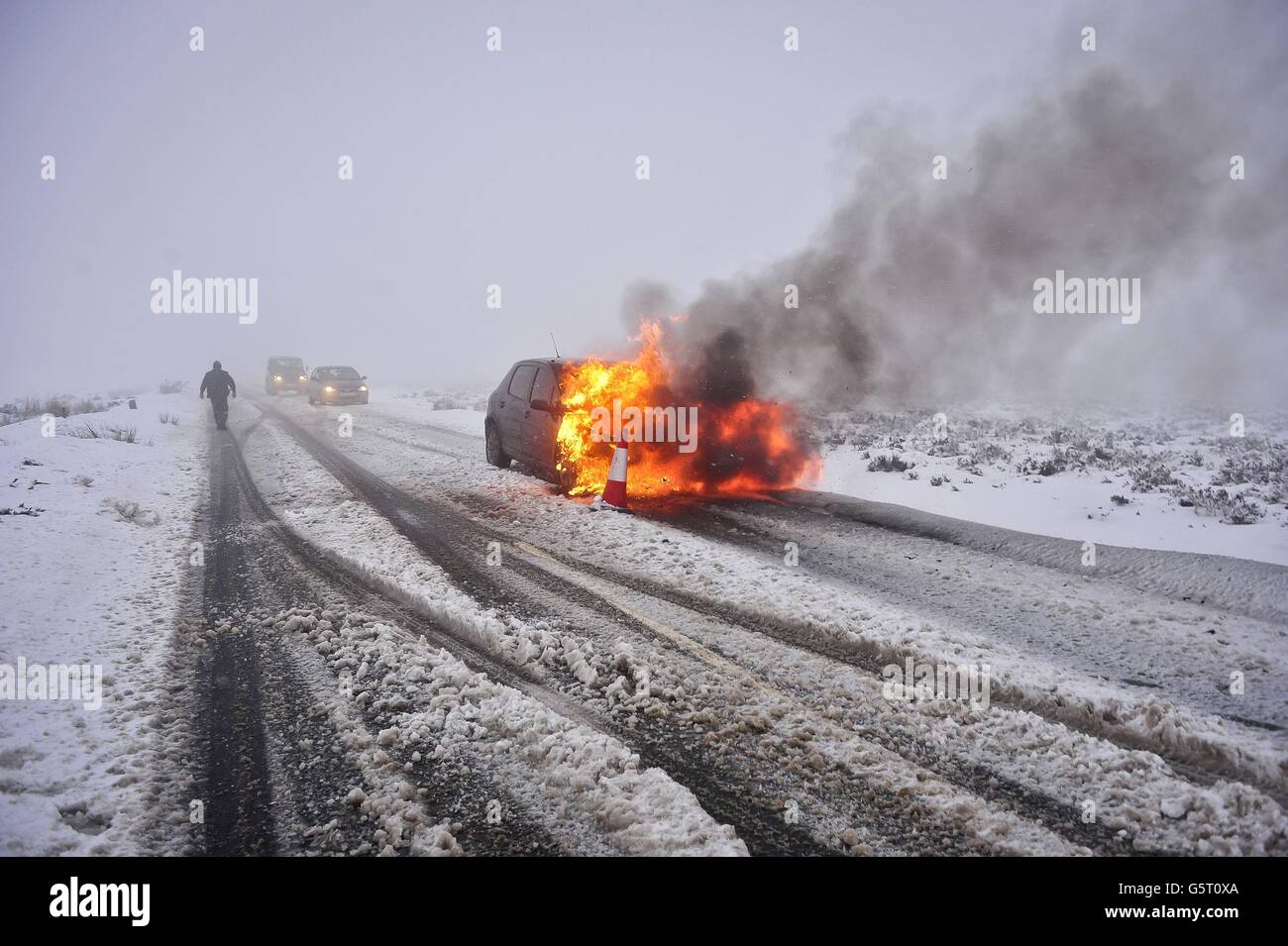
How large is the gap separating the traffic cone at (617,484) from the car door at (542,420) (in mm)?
1145

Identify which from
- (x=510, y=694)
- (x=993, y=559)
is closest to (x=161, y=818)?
(x=510, y=694)

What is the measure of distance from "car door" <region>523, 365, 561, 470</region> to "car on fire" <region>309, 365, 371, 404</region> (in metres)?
18.3

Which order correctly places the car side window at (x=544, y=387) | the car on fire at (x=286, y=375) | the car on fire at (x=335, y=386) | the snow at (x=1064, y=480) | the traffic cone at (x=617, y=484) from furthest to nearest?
the car on fire at (x=286, y=375)
the car on fire at (x=335, y=386)
the car side window at (x=544, y=387)
the traffic cone at (x=617, y=484)
the snow at (x=1064, y=480)

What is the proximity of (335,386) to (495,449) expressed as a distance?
57.4 feet

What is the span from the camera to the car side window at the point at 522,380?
966cm

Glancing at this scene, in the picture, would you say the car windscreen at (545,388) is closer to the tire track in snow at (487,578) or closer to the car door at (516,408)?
the car door at (516,408)

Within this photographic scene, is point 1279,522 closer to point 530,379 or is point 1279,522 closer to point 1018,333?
point 530,379

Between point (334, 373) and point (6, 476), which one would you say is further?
point (334, 373)

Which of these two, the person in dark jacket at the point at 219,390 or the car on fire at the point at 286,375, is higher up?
the car on fire at the point at 286,375

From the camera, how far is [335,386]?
2495 centimetres

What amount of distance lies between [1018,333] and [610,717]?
17600 millimetres

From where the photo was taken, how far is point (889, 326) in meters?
14.6

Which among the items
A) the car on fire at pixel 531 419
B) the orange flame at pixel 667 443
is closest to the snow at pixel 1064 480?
the orange flame at pixel 667 443

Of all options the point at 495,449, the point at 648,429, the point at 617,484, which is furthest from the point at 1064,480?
the point at 495,449
